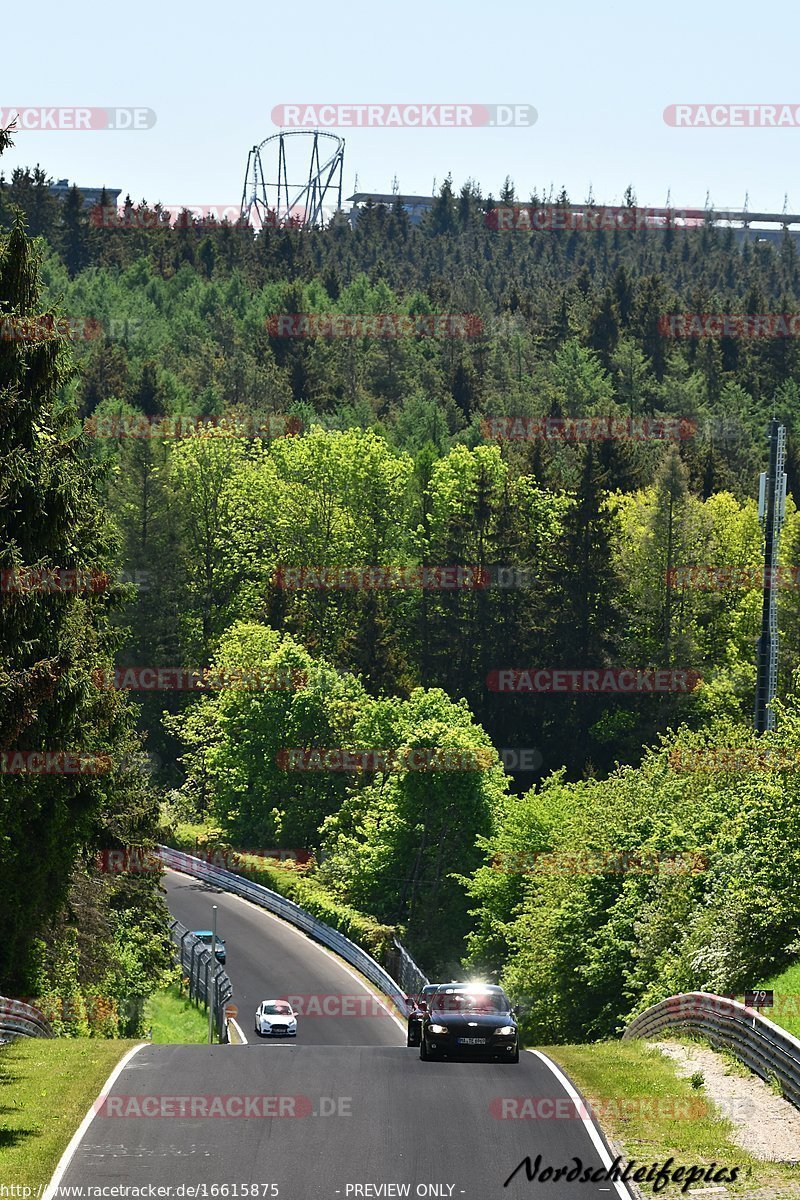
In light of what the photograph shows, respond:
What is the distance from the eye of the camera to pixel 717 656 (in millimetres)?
96875

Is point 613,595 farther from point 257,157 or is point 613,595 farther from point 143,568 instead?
point 257,157

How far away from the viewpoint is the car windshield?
26.3 metres

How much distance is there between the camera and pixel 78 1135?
18.9m

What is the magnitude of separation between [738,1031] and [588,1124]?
16.0ft

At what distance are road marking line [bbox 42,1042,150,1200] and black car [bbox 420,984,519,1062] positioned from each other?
15.4ft
